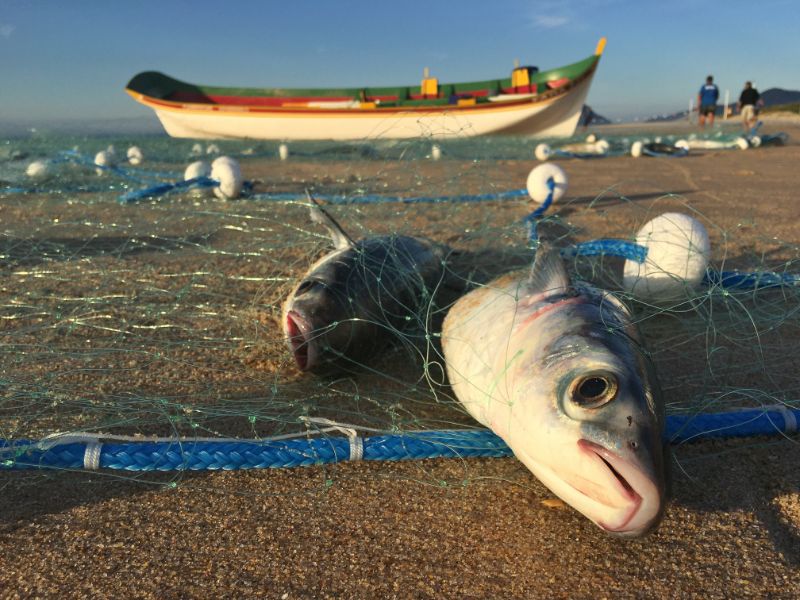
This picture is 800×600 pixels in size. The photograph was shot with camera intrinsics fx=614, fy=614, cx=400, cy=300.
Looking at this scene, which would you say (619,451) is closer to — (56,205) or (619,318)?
(619,318)

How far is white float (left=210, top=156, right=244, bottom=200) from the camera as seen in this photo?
730 centimetres

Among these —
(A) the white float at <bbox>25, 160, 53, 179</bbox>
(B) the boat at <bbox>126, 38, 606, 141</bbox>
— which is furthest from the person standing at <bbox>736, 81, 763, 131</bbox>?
(A) the white float at <bbox>25, 160, 53, 179</bbox>

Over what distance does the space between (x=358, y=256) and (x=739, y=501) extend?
2024 mm

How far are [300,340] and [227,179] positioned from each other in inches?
202

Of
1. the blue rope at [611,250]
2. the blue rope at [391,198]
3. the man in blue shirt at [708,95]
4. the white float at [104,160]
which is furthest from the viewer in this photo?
the man in blue shirt at [708,95]

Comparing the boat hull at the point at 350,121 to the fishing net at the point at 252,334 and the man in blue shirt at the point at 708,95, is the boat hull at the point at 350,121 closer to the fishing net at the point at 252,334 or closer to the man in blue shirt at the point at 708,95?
the man in blue shirt at the point at 708,95

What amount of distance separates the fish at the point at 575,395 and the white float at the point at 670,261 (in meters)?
1.36

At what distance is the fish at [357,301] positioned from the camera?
2721 millimetres

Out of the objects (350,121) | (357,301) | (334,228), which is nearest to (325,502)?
(357,301)

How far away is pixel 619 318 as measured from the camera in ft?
7.11

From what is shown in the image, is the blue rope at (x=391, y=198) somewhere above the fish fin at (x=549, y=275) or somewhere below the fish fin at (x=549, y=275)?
below

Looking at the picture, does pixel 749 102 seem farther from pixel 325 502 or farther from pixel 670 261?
pixel 325 502

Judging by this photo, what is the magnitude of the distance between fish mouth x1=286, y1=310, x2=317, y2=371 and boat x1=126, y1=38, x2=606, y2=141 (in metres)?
18.4

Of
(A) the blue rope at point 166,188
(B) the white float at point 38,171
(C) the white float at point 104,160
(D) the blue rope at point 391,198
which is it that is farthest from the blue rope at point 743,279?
(C) the white float at point 104,160
